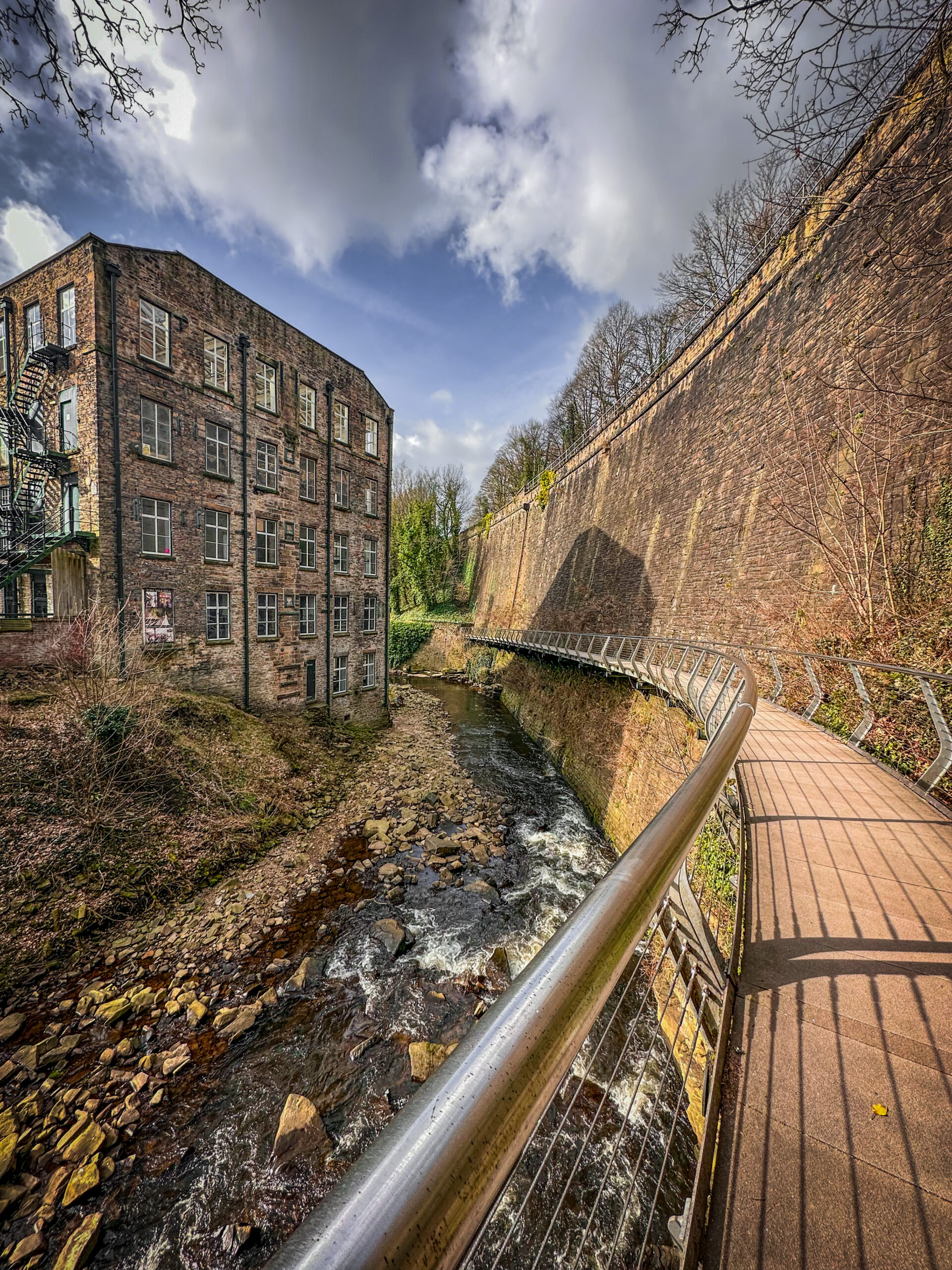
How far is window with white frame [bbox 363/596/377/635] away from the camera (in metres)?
18.6

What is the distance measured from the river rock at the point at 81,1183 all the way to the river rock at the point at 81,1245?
0.19 m

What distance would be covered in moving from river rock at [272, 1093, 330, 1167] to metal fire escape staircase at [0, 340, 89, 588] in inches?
484

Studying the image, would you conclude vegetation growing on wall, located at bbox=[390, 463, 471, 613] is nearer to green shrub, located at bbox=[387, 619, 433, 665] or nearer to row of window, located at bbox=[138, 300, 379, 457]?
green shrub, located at bbox=[387, 619, 433, 665]

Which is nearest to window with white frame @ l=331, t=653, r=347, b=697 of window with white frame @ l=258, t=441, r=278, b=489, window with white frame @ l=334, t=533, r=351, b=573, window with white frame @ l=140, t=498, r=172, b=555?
window with white frame @ l=334, t=533, r=351, b=573

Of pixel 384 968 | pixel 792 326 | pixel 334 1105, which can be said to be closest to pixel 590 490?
pixel 792 326

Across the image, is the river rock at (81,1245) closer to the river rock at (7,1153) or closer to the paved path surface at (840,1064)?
the river rock at (7,1153)

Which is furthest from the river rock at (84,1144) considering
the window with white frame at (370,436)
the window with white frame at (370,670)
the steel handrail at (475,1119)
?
the window with white frame at (370,436)

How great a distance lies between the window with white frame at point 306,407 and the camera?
50.9ft

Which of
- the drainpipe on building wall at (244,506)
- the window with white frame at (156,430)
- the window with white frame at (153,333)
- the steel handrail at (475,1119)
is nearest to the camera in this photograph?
the steel handrail at (475,1119)

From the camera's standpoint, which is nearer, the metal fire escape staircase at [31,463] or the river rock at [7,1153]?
the river rock at [7,1153]

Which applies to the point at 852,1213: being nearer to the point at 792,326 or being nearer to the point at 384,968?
the point at 384,968

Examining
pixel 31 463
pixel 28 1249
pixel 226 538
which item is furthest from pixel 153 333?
pixel 28 1249

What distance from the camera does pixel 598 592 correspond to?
695 inches

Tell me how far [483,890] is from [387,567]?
1364cm
